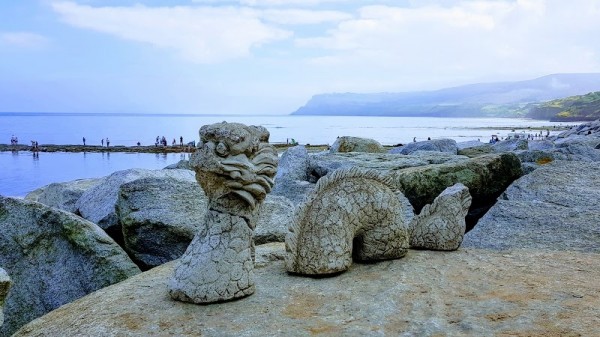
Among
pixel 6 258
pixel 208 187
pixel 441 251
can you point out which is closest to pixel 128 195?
pixel 6 258

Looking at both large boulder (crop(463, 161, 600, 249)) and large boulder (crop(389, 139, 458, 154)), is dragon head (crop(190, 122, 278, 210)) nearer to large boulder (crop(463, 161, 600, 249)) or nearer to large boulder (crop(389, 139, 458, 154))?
large boulder (crop(463, 161, 600, 249))

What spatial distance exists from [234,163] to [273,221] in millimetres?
2357

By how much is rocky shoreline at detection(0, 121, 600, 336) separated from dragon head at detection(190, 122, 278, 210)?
0.74 meters

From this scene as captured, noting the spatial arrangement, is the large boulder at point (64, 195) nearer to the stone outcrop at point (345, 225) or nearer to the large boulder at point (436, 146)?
the stone outcrop at point (345, 225)

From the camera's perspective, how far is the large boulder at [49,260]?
16.5ft

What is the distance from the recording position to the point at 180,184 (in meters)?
6.38

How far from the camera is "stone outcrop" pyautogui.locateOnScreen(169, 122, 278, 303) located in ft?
12.1

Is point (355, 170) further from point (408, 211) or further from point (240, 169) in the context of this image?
point (408, 211)

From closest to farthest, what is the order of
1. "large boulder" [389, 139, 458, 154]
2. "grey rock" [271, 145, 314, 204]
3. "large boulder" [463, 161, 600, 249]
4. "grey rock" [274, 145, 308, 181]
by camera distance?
"large boulder" [463, 161, 600, 249], "grey rock" [271, 145, 314, 204], "grey rock" [274, 145, 308, 181], "large boulder" [389, 139, 458, 154]

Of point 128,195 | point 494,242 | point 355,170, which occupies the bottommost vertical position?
point 494,242

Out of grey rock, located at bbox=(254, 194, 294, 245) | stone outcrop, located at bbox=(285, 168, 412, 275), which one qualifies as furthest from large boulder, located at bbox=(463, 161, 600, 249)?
grey rock, located at bbox=(254, 194, 294, 245)

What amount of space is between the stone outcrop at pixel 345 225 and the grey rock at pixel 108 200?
3.09 m

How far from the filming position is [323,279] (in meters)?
4.18

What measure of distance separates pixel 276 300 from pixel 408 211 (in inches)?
145
